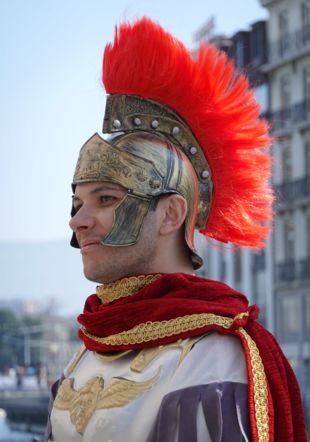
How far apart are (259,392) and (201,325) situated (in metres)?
0.32

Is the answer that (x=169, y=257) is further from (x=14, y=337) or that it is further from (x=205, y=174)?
(x=14, y=337)

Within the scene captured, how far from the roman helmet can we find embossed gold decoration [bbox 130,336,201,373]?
41 cm

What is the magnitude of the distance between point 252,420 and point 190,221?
0.88 metres

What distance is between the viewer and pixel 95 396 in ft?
15.4

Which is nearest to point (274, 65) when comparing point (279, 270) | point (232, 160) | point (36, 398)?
point (279, 270)

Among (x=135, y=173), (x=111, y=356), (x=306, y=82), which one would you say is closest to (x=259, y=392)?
(x=111, y=356)

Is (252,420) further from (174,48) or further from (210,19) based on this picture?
(210,19)

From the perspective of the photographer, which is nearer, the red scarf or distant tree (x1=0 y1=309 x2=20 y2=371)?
the red scarf

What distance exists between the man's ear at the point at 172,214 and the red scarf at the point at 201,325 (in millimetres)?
208

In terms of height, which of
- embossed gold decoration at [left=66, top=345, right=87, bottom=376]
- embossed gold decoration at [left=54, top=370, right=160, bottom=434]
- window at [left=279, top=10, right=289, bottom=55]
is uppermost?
window at [left=279, top=10, right=289, bottom=55]

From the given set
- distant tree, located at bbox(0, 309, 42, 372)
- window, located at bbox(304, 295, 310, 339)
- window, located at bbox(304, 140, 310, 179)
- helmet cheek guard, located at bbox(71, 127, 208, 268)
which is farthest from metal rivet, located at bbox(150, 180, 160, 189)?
distant tree, located at bbox(0, 309, 42, 372)

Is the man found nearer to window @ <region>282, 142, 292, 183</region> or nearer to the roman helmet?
the roman helmet

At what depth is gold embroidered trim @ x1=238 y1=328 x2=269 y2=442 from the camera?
14.3ft

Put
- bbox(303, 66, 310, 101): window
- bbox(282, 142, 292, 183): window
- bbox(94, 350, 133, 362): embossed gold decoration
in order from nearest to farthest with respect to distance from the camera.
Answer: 1. bbox(94, 350, 133, 362): embossed gold decoration
2. bbox(303, 66, 310, 101): window
3. bbox(282, 142, 292, 183): window
